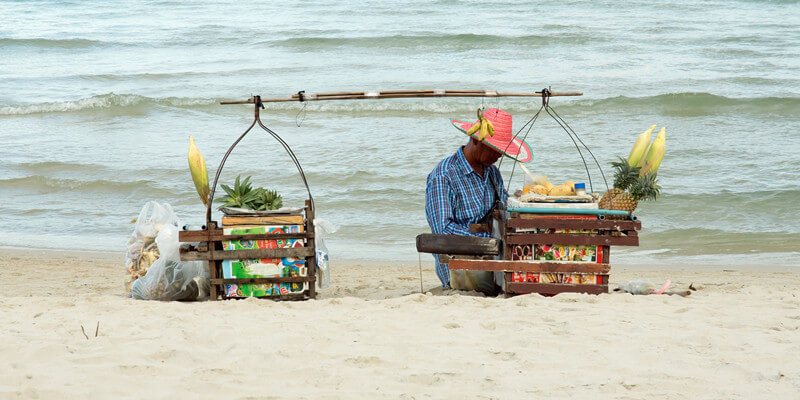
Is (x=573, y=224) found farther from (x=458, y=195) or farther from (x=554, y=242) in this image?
(x=458, y=195)

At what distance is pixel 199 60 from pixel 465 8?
27.9 ft

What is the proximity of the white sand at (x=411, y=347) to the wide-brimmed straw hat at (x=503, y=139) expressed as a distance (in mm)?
874

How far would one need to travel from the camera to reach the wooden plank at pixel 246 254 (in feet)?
13.6

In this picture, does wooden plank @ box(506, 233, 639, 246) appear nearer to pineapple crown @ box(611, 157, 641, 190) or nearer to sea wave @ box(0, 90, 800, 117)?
pineapple crown @ box(611, 157, 641, 190)

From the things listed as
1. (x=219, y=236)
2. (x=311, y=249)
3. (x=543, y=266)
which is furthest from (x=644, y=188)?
(x=219, y=236)

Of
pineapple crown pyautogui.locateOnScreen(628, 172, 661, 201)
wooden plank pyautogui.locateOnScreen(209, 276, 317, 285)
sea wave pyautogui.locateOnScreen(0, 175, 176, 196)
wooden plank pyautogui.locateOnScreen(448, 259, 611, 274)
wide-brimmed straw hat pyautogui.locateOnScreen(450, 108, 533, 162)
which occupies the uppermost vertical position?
wide-brimmed straw hat pyautogui.locateOnScreen(450, 108, 533, 162)

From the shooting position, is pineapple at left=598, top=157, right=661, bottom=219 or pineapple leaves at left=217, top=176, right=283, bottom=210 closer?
pineapple at left=598, top=157, right=661, bottom=219

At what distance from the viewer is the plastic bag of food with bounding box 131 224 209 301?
14.6 feet

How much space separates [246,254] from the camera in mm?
4164

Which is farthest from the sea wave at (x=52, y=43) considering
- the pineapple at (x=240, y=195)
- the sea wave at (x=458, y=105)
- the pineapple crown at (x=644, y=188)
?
the pineapple crown at (x=644, y=188)

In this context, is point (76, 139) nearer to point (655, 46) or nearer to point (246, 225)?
point (246, 225)

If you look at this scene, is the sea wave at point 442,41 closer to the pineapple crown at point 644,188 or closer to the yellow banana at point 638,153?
the yellow banana at point 638,153

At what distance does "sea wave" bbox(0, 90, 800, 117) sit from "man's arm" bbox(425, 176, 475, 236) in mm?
9648

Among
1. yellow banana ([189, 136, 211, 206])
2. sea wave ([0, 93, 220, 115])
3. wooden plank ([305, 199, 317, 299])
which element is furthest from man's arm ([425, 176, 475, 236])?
sea wave ([0, 93, 220, 115])
